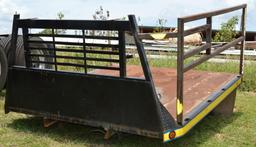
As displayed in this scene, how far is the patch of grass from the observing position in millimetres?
4648

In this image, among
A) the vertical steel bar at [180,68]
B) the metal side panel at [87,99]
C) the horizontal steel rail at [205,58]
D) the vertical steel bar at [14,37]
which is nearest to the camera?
the vertical steel bar at [180,68]

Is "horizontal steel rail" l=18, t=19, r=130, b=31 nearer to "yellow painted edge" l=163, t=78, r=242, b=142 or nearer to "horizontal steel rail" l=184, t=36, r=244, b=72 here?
"horizontal steel rail" l=184, t=36, r=244, b=72

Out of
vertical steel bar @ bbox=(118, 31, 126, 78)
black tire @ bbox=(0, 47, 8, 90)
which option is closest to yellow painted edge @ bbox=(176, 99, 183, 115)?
vertical steel bar @ bbox=(118, 31, 126, 78)

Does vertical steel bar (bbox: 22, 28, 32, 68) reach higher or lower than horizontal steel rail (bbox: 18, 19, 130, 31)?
lower

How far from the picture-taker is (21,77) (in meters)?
4.81

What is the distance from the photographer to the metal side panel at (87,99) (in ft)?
13.1

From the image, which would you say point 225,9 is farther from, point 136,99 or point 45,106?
point 45,106

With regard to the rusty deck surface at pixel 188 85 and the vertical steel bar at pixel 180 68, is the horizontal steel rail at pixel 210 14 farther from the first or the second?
the rusty deck surface at pixel 188 85

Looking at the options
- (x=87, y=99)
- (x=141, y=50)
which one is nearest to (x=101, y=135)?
(x=87, y=99)

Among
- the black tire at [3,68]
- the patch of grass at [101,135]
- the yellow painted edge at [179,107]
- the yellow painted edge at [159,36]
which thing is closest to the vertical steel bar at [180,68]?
the yellow painted edge at [179,107]

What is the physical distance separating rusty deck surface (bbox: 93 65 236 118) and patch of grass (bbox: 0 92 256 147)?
461 millimetres

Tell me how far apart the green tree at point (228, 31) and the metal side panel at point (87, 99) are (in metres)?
7.63

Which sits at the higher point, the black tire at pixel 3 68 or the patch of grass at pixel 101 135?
the black tire at pixel 3 68

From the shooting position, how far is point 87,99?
4.38 m
